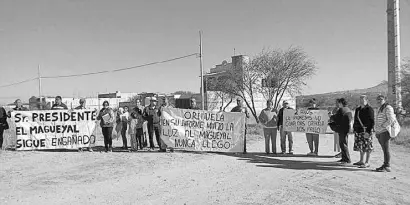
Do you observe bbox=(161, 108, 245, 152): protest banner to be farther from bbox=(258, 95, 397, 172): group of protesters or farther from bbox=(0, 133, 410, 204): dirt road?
bbox=(258, 95, 397, 172): group of protesters

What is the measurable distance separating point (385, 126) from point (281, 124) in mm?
3692

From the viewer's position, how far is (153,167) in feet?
28.1

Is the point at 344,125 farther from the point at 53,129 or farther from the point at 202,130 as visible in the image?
the point at 53,129

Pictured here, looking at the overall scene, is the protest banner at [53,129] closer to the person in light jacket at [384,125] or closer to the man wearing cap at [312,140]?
the man wearing cap at [312,140]

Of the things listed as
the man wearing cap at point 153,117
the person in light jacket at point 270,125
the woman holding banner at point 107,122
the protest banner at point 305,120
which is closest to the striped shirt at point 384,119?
the protest banner at point 305,120

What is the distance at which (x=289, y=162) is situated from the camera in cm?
937

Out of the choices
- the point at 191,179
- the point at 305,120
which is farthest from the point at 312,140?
the point at 191,179

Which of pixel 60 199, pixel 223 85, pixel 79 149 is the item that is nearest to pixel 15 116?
pixel 79 149

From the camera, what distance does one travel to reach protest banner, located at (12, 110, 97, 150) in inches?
426

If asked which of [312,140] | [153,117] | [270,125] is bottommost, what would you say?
[312,140]

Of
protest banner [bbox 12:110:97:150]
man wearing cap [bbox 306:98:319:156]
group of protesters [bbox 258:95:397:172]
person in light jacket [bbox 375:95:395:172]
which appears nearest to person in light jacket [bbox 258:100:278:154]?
man wearing cap [bbox 306:98:319:156]

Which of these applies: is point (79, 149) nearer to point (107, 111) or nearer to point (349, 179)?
point (107, 111)

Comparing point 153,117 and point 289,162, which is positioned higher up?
point 153,117

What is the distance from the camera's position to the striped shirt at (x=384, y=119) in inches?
313
